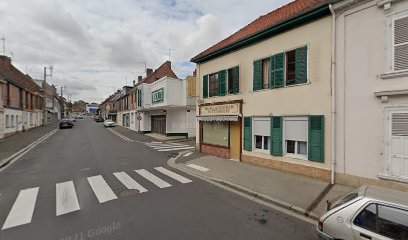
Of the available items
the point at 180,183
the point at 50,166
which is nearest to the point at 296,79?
the point at 180,183

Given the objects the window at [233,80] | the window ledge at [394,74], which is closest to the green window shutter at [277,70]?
the window at [233,80]

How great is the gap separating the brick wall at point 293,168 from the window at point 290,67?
340cm

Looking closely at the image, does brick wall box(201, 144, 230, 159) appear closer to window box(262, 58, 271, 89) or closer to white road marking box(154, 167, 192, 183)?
white road marking box(154, 167, 192, 183)

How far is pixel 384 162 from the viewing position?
21.7 ft

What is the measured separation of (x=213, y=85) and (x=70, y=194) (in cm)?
943

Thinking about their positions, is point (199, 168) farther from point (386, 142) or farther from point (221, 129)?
point (386, 142)

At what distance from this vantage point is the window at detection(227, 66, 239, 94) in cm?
1177

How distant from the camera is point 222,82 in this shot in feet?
42.2

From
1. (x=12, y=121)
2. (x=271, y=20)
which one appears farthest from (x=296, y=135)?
(x=12, y=121)

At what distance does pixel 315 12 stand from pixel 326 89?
113 inches

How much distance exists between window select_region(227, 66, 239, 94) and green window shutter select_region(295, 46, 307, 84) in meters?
3.46

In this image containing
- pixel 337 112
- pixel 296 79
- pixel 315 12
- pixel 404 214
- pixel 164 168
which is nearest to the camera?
pixel 404 214

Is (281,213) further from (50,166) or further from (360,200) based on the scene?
(50,166)

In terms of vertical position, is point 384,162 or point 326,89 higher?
point 326,89
